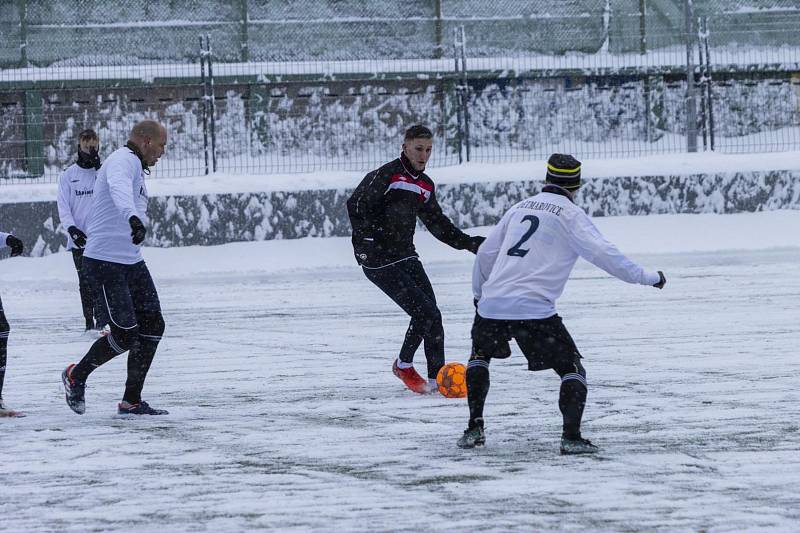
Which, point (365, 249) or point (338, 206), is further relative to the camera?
point (338, 206)

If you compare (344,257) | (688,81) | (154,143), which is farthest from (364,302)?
(688,81)

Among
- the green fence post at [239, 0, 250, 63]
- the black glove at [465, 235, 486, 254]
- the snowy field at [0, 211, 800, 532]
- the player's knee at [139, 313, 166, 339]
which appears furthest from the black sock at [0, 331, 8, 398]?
the green fence post at [239, 0, 250, 63]

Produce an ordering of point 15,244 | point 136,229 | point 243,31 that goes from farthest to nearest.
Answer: point 243,31 < point 15,244 < point 136,229

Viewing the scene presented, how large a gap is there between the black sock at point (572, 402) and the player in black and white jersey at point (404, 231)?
2.17 m

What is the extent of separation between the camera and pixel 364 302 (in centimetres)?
1463

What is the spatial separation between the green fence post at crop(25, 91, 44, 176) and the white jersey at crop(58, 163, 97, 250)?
763cm

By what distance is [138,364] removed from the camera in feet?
27.6

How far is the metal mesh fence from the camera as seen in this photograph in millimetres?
20922

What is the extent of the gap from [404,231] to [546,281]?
2.32 metres

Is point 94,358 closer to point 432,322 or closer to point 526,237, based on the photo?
point 432,322

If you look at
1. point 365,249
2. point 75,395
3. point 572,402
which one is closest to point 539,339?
point 572,402

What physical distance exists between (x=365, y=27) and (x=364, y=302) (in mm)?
10510

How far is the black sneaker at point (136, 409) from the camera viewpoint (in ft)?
27.7

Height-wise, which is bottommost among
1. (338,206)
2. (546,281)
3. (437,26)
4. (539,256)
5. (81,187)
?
(338,206)
